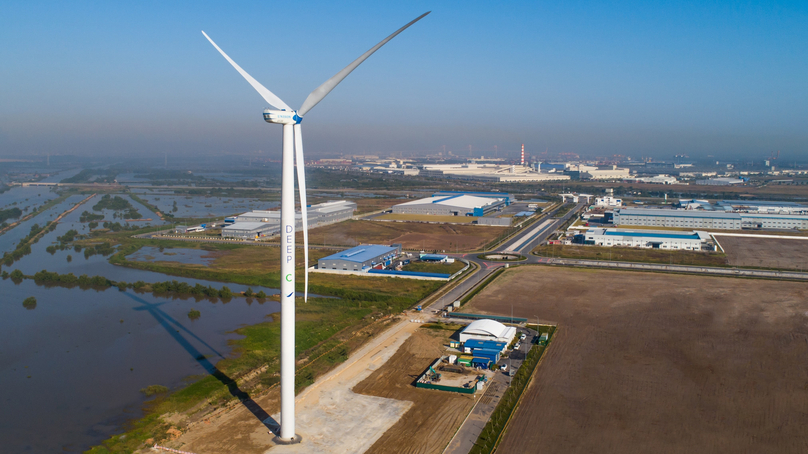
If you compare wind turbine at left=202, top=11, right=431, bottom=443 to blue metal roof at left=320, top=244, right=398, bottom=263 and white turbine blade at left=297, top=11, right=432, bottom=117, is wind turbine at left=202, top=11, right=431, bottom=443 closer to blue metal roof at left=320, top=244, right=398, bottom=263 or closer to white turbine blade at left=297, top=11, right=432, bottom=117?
white turbine blade at left=297, top=11, right=432, bottom=117

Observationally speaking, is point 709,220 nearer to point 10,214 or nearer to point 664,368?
point 664,368

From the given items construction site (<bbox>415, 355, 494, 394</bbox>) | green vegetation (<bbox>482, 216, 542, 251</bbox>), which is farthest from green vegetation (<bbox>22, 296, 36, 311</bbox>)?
green vegetation (<bbox>482, 216, 542, 251</bbox>)

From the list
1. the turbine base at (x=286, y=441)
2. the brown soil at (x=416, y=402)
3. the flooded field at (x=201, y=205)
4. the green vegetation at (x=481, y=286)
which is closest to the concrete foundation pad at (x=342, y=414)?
the turbine base at (x=286, y=441)

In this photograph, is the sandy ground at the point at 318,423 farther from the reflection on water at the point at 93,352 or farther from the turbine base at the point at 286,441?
the reflection on water at the point at 93,352

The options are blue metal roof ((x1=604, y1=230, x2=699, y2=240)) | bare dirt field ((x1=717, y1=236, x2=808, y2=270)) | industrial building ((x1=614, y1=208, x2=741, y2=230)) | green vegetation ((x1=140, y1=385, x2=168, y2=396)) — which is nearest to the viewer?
green vegetation ((x1=140, y1=385, x2=168, y2=396))

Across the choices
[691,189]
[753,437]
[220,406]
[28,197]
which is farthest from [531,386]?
[691,189]

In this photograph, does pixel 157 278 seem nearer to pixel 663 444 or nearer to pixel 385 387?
pixel 385 387
